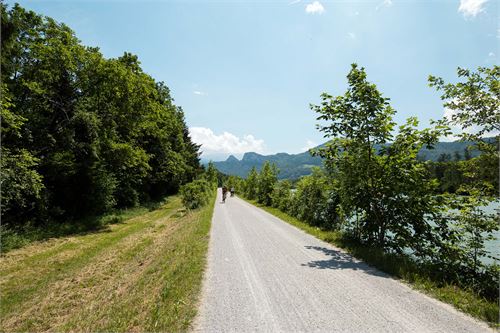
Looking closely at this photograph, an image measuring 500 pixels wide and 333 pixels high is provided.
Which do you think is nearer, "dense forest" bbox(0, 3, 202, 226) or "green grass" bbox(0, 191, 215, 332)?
"green grass" bbox(0, 191, 215, 332)

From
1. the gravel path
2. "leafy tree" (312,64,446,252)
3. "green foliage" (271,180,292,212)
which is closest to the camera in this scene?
the gravel path

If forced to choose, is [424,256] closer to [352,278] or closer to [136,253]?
[352,278]

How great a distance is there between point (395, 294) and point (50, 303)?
884 cm

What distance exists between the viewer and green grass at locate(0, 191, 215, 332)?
16.6 ft

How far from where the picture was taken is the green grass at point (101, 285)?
506 cm

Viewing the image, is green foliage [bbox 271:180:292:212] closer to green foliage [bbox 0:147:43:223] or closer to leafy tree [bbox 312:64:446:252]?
leafy tree [bbox 312:64:446:252]

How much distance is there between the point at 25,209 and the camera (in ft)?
52.4

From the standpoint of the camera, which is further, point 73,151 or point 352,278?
point 73,151

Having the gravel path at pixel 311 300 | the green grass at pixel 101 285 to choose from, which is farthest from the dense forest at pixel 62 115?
the gravel path at pixel 311 300

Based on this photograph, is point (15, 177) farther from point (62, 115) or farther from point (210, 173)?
point (210, 173)

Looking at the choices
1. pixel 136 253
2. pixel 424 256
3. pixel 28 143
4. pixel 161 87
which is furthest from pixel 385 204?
pixel 161 87

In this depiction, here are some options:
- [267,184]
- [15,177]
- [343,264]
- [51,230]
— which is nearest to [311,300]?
Result: [343,264]

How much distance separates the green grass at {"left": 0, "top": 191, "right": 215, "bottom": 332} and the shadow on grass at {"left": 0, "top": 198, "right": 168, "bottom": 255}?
548mm

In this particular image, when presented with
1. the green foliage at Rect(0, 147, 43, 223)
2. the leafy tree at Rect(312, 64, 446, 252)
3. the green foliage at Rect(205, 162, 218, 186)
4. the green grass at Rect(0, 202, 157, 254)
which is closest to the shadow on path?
the leafy tree at Rect(312, 64, 446, 252)
